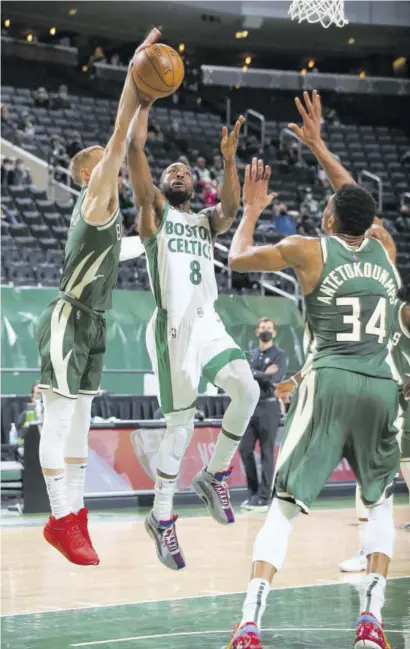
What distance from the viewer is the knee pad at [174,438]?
697 cm

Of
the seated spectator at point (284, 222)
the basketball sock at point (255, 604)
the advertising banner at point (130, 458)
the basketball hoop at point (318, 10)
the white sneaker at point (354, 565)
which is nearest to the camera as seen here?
the basketball sock at point (255, 604)

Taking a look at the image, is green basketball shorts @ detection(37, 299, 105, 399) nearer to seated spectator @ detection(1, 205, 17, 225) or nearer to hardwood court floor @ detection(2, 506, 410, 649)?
hardwood court floor @ detection(2, 506, 410, 649)

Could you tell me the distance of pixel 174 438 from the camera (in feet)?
22.9

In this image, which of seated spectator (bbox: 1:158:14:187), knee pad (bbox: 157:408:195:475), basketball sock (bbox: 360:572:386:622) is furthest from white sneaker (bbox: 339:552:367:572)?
seated spectator (bbox: 1:158:14:187)

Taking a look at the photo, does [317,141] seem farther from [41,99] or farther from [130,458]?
[41,99]

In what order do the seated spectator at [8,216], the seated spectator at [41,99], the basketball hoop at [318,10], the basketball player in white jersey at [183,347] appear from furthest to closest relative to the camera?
the seated spectator at [41,99]
the seated spectator at [8,216]
the basketball hoop at [318,10]
the basketball player in white jersey at [183,347]

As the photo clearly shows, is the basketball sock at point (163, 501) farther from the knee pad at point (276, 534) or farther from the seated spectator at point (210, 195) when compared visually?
the seated spectator at point (210, 195)

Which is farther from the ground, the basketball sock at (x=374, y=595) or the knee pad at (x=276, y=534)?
the knee pad at (x=276, y=534)

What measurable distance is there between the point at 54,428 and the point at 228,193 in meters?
1.85

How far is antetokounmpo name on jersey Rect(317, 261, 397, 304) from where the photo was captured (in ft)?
18.8

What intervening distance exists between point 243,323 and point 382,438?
11766 mm

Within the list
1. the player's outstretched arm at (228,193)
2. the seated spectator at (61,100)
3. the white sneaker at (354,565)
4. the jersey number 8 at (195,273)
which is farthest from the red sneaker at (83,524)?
the seated spectator at (61,100)

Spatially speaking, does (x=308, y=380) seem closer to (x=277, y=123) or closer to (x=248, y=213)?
(x=248, y=213)

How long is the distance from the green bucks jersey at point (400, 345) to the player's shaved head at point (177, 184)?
356cm
